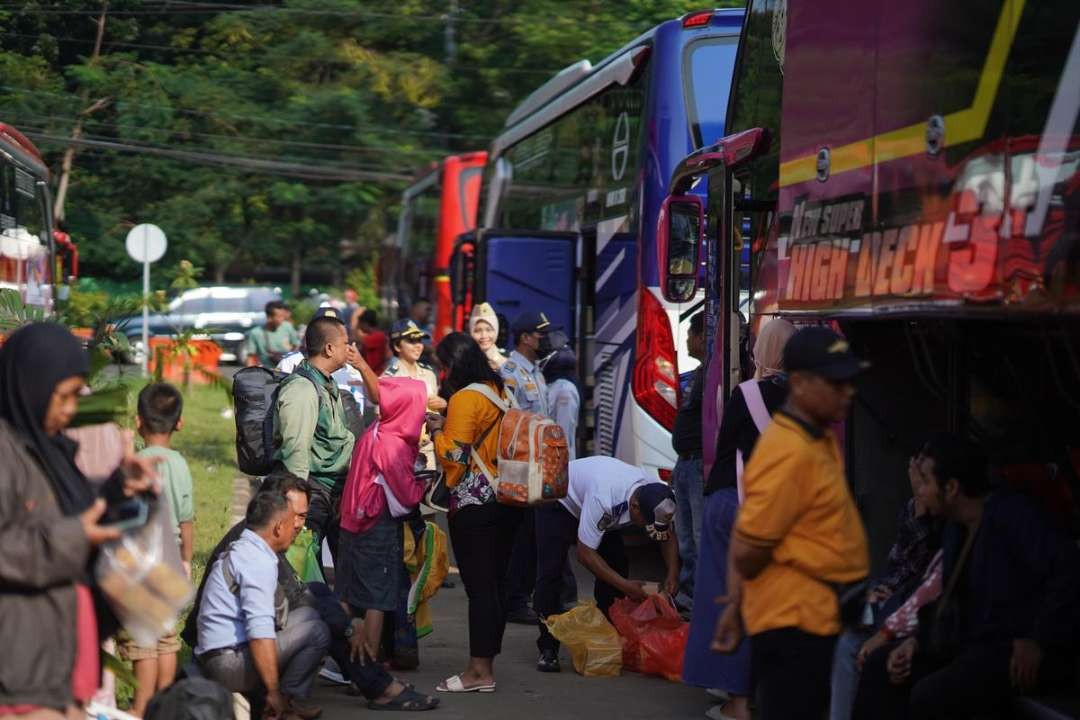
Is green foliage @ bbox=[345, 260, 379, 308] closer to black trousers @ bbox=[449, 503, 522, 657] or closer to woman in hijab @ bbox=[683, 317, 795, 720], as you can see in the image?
black trousers @ bbox=[449, 503, 522, 657]

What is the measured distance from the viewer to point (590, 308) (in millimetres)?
14289

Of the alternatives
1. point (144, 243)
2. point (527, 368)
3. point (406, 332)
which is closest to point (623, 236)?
point (527, 368)

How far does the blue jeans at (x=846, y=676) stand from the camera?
6449mm

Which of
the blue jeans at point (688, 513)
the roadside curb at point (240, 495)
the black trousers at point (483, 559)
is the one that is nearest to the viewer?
the black trousers at point (483, 559)

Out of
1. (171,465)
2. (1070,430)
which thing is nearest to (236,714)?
(171,465)

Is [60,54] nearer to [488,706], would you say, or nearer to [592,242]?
[592,242]

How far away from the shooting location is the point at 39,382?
4219 mm

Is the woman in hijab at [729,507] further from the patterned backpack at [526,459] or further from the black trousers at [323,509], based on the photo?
the black trousers at [323,509]

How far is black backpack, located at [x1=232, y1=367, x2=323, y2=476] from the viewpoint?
8.51 m

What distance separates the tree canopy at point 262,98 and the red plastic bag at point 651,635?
6431 mm

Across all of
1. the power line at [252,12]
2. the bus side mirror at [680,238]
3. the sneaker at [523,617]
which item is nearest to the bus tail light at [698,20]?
the bus side mirror at [680,238]

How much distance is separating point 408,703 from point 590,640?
1190mm

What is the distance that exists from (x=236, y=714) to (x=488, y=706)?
162cm

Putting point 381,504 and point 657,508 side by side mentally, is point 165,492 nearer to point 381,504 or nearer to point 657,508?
point 381,504
